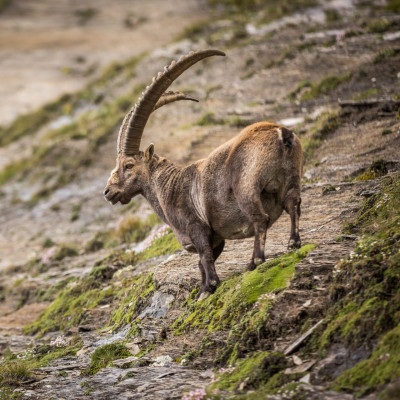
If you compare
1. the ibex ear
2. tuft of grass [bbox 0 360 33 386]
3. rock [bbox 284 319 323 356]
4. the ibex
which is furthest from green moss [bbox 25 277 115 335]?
rock [bbox 284 319 323 356]

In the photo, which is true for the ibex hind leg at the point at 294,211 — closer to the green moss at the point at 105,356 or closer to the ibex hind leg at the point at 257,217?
the ibex hind leg at the point at 257,217

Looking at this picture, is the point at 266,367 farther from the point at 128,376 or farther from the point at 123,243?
the point at 123,243

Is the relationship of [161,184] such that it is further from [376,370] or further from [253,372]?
[376,370]

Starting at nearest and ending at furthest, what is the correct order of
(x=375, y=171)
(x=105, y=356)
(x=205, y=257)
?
1. (x=105, y=356)
2. (x=205, y=257)
3. (x=375, y=171)

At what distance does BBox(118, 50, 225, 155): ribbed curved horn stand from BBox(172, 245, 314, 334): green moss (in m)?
3.06

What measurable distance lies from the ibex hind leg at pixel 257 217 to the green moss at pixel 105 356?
7.23ft

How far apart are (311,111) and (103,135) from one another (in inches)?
437

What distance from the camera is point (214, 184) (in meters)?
9.80

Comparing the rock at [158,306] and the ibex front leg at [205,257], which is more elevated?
the ibex front leg at [205,257]

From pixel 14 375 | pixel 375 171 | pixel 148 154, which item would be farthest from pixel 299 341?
pixel 375 171

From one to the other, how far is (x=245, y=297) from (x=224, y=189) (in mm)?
1744

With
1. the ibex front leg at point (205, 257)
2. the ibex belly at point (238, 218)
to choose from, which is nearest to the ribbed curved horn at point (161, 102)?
the ibex front leg at point (205, 257)

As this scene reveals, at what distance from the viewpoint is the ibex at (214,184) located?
912cm

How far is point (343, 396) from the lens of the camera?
5.94 metres
